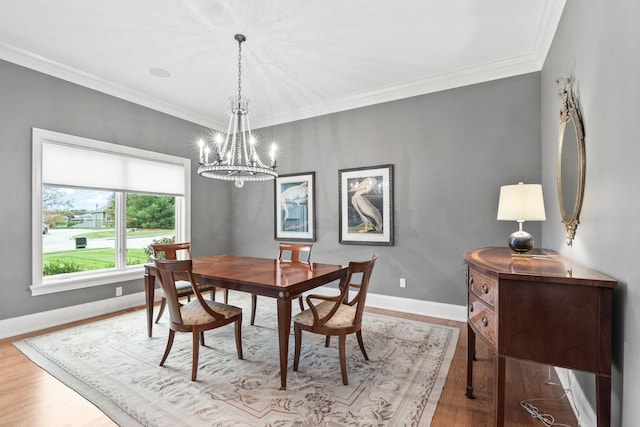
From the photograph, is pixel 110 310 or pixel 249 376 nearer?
pixel 249 376

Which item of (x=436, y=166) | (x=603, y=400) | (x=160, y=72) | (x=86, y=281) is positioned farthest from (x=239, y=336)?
(x=160, y=72)

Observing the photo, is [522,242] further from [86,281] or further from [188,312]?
[86,281]

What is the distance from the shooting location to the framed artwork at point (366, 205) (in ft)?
13.2

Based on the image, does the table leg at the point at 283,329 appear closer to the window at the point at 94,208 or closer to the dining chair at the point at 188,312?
the dining chair at the point at 188,312

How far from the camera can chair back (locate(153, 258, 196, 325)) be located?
2275 mm

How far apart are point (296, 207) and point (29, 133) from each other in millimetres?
3277

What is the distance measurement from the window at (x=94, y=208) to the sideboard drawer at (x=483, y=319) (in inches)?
165

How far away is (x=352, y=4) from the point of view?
8.09 feet

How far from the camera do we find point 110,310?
3.91 meters

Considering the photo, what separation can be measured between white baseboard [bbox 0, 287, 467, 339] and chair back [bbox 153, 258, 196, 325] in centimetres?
213

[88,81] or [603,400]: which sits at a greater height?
[88,81]

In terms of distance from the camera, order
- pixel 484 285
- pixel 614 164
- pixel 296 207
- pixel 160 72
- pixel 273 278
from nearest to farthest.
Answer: pixel 614 164
pixel 484 285
pixel 273 278
pixel 160 72
pixel 296 207

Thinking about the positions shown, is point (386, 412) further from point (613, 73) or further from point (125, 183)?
point (125, 183)

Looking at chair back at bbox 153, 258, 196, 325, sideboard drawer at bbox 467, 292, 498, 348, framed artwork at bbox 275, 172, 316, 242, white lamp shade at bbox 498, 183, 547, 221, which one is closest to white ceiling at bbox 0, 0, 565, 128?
framed artwork at bbox 275, 172, 316, 242
